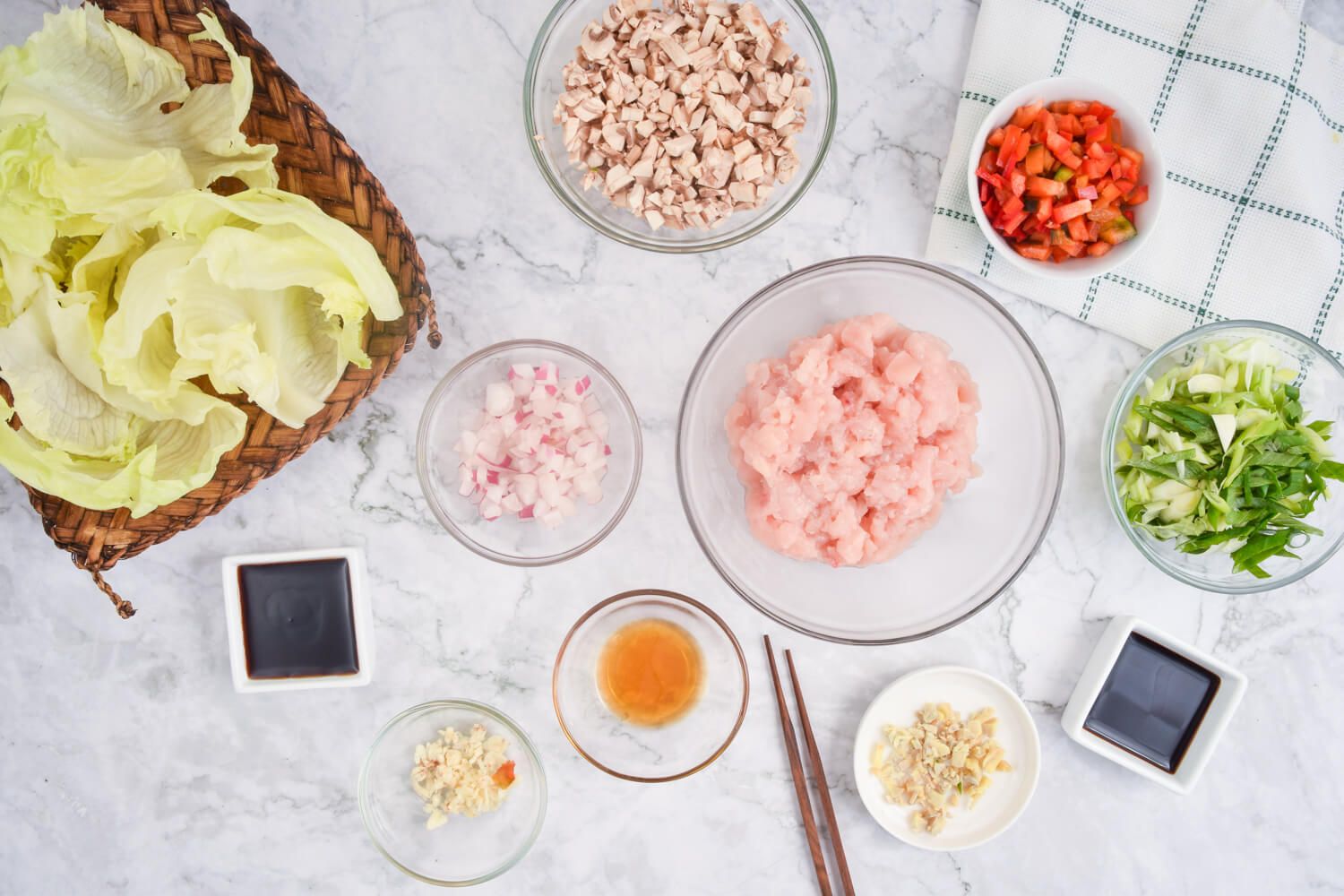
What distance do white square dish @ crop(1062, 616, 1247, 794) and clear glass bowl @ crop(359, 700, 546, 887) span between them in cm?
109

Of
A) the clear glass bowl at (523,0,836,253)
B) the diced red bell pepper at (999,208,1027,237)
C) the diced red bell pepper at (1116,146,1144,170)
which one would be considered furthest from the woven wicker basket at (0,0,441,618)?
the diced red bell pepper at (1116,146,1144,170)

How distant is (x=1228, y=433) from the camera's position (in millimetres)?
1524

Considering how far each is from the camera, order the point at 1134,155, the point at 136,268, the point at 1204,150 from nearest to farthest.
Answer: the point at 136,268
the point at 1134,155
the point at 1204,150

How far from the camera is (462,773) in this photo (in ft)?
5.57

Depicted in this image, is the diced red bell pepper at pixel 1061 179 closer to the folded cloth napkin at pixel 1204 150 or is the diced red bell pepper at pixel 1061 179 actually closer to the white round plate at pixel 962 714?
the folded cloth napkin at pixel 1204 150

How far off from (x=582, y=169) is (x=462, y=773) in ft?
3.91

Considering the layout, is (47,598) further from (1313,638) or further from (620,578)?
(1313,638)

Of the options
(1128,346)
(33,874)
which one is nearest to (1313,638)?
(1128,346)

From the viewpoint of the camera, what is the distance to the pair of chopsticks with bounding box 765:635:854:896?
5.58 feet

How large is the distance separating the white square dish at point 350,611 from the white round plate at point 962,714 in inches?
39.1

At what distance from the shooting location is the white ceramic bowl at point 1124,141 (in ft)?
5.05

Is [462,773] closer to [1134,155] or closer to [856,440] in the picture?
[856,440]

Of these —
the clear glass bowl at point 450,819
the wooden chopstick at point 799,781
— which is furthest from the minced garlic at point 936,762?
the clear glass bowl at point 450,819

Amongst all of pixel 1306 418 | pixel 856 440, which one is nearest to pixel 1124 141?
pixel 1306 418
